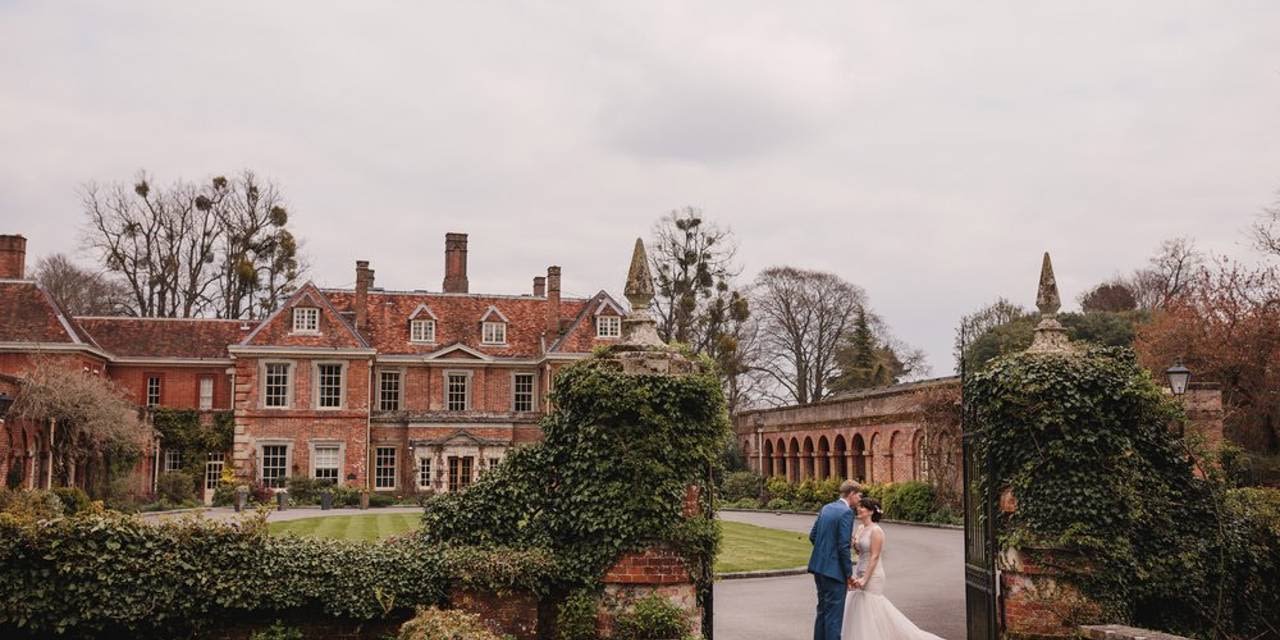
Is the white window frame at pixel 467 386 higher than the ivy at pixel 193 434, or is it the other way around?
the white window frame at pixel 467 386

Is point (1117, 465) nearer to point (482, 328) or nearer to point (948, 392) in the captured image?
point (948, 392)

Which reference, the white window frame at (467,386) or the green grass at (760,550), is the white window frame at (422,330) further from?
the green grass at (760,550)

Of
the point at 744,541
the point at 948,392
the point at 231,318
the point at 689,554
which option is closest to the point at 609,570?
the point at 689,554

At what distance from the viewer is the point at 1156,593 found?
32.3ft

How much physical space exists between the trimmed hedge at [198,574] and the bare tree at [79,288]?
47879 millimetres

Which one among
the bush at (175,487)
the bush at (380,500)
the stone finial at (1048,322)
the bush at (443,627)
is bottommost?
the bush at (380,500)

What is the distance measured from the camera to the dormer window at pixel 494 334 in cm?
4525

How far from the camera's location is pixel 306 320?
41.2 m

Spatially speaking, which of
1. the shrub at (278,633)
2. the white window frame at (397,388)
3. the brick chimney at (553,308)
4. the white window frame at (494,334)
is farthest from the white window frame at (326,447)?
the shrub at (278,633)

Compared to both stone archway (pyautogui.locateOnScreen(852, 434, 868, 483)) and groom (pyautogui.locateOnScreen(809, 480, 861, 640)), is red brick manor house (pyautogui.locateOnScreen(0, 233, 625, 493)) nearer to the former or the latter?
stone archway (pyautogui.locateOnScreen(852, 434, 868, 483))

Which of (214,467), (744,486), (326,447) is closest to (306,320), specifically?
(326,447)

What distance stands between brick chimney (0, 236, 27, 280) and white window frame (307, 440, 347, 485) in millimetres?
12588

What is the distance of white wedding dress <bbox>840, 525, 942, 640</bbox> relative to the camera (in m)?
9.57

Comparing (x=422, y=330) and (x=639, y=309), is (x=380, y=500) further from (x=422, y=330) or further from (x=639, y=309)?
(x=639, y=309)
